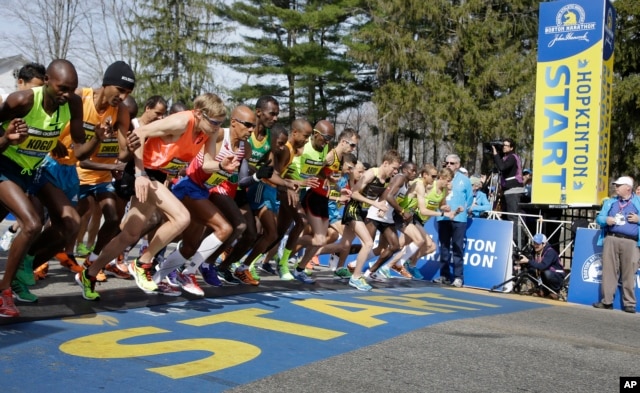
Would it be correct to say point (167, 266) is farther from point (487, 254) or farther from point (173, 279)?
point (487, 254)

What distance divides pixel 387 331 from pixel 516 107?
2298 centimetres

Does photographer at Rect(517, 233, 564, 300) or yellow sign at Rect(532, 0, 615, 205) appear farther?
yellow sign at Rect(532, 0, 615, 205)

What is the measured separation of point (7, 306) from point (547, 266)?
8.92m

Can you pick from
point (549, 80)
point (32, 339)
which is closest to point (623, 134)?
point (549, 80)

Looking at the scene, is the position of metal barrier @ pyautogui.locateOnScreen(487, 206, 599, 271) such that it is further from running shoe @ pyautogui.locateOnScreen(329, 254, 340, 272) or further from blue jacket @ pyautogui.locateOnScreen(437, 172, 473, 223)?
running shoe @ pyautogui.locateOnScreen(329, 254, 340, 272)

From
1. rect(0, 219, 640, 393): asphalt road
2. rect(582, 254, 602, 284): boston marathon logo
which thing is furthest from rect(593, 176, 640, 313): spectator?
rect(0, 219, 640, 393): asphalt road

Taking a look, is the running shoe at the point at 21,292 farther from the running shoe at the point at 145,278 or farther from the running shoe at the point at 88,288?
the running shoe at the point at 145,278

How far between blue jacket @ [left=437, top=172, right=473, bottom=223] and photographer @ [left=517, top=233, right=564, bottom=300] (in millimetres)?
1368

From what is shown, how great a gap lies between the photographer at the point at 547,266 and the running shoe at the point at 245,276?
530 centimetres

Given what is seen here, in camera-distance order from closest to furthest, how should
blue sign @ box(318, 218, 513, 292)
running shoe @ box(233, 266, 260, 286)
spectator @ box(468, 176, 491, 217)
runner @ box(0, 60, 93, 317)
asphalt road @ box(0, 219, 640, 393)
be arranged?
1. asphalt road @ box(0, 219, 640, 393)
2. runner @ box(0, 60, 93, 317)
3. running shoe @ box(233, 266, 260, 286)
4. blue sign @ box(318, 218, 513, 292)
5. spectator @ box(468, 176, 491, 217)

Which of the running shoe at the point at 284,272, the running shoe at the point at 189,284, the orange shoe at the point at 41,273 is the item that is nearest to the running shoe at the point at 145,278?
the running shoe at the point at 189,284

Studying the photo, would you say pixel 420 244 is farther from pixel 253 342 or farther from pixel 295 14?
pixel 295 14

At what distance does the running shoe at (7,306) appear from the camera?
5.28 metres

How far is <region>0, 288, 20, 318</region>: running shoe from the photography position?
528 centimetres
